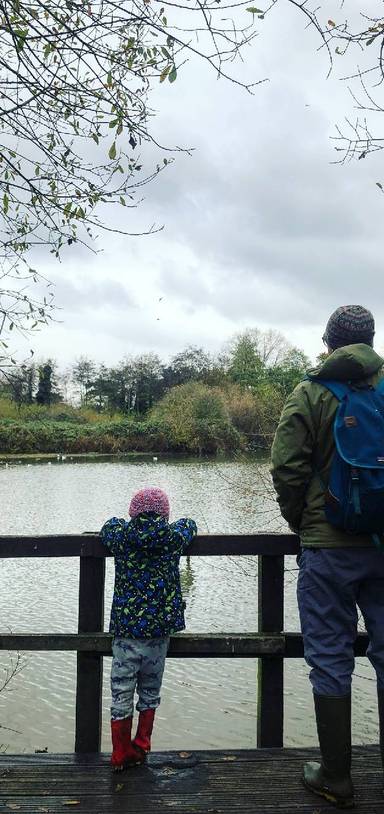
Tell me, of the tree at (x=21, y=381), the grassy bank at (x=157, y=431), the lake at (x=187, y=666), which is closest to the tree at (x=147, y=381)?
the grassy bank at (x=157, y=431)

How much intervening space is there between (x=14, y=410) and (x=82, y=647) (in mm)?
1778

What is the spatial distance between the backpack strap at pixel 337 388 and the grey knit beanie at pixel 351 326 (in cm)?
Answer: 22

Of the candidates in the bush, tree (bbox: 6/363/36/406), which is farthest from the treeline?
tree (bbox: 6/363/36/406)

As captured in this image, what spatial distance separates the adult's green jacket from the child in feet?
2.01

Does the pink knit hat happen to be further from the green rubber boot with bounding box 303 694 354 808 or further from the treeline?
the treeline

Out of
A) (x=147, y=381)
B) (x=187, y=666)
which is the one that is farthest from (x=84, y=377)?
(x=187, y=666)

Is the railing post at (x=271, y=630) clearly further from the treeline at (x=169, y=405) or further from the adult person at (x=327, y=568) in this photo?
the treeline at (x=169, y=405)

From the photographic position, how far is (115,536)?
10.2 feet

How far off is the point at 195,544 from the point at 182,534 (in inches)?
4.7

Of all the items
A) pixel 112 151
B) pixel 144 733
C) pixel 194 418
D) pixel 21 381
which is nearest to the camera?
pixel 144 733

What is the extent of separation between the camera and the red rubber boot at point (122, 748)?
3037 mm

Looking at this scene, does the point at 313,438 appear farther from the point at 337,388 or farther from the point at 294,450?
the point at 337,388

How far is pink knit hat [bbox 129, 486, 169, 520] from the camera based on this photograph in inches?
123

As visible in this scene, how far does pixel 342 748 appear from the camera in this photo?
2.69 meters
